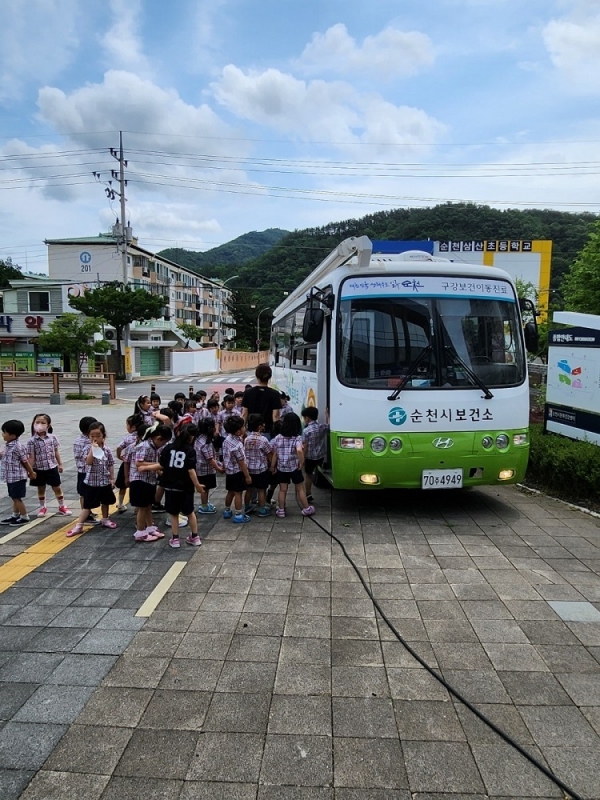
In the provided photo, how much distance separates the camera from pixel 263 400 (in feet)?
25.0

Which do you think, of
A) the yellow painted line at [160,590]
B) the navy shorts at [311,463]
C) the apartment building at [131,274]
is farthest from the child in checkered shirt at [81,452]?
the apartment building at [131,274]

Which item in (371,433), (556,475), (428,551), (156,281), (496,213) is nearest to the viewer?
(428,551)

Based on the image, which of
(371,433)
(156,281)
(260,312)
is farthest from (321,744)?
(260,312)

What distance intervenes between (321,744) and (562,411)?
7.88 m

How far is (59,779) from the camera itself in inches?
97.3

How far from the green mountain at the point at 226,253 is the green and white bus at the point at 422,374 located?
10055 centimetres

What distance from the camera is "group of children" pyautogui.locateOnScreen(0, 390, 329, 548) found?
5562 millimetres

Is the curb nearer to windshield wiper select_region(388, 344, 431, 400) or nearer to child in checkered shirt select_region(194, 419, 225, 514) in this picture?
windshield wiper select_region(388, 344, 431, 400)

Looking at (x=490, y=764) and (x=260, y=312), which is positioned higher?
(x=260, y=312)

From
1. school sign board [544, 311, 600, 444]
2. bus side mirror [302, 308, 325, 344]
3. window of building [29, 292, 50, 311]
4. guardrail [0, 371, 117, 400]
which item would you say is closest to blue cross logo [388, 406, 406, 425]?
bus side mirror [302, 308, 325, 344]

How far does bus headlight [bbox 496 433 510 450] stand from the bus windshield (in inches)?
23.8

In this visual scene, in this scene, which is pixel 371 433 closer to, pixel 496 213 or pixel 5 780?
pixel 5 780

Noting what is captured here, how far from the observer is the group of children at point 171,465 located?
18.2 feet

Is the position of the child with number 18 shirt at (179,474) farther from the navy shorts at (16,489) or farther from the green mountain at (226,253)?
the green mountain at (226,253)
